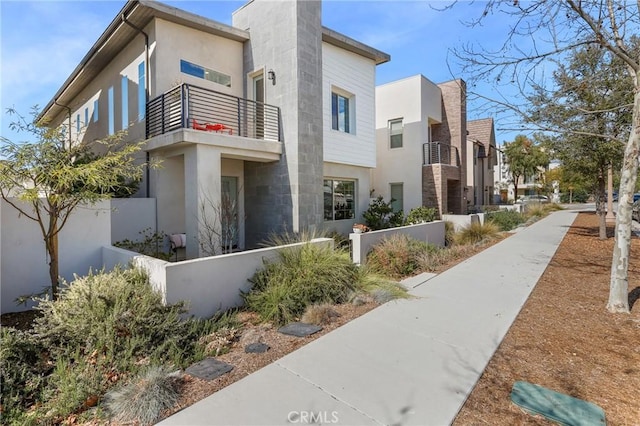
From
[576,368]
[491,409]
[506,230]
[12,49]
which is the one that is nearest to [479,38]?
[576,368]

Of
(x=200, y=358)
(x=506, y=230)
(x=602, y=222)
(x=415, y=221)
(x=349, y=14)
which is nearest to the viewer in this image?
(x=200, y=358)

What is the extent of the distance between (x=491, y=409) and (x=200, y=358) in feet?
10.6

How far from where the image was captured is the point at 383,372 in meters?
3.62

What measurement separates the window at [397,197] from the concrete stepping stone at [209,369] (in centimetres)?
1458

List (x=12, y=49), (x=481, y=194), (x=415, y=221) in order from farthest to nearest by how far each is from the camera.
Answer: (x=481, y=194), (x=415, y=221), (x=12, y=49)

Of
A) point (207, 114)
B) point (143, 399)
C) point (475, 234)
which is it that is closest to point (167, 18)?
point (207, 114)

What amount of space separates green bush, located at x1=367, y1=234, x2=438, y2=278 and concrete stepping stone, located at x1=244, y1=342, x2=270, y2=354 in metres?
4.30

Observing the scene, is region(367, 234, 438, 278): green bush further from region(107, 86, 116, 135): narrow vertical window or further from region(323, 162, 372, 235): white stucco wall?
region(107, 86, 116, 135): narrow vertical window

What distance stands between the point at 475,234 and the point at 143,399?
13.4 m

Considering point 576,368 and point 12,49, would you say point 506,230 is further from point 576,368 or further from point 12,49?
point 12,49

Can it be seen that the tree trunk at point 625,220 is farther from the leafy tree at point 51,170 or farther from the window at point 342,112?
the window at point 342,112

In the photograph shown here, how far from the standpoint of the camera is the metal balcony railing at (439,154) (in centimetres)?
1709

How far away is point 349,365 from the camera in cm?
378

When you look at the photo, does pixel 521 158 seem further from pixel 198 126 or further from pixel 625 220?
pixel 198 126
